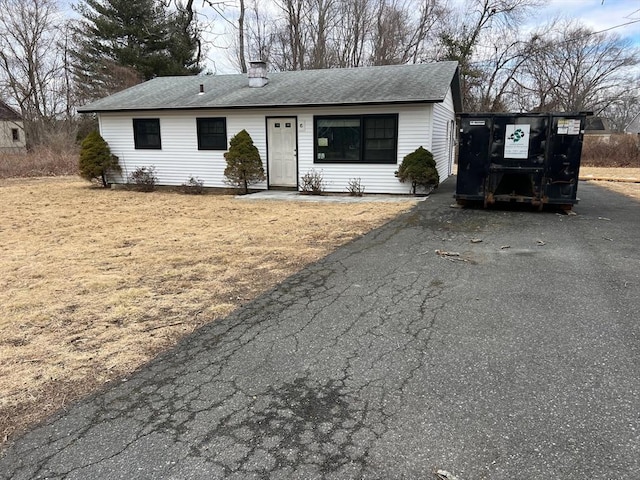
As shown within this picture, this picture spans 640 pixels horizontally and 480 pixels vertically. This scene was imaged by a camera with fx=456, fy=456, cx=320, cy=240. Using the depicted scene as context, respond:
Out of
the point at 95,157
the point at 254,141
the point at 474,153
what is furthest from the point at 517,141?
the point at 95,157

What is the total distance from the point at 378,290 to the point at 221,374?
2.11 m

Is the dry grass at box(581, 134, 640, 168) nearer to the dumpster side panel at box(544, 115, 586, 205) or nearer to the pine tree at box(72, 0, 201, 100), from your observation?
the dumpster side panel at box(544, 115, 586, 205)

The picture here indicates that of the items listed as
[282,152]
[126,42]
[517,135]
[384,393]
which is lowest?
[384,393]

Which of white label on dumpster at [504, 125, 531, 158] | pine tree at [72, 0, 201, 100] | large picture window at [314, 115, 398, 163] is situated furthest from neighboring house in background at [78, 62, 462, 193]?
pine tree at [72, 0, 201, 100]

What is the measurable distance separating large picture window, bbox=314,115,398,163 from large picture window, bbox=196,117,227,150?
2997mm

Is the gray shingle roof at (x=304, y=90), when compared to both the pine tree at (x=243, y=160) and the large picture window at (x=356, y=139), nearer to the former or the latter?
the large picture window at (x=356, y=139)

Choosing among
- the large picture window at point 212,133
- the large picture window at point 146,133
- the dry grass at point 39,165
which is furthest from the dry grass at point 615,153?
the dry grass at point 39,165

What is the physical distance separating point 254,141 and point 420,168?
499 cm

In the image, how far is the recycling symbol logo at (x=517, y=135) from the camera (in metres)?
8.91

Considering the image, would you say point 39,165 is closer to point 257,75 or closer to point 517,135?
point 257,75

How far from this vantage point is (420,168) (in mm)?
11648

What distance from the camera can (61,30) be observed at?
29312 mm

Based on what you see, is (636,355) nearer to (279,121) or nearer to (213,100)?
(279,121)

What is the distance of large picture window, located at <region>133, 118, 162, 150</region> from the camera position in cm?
1453
